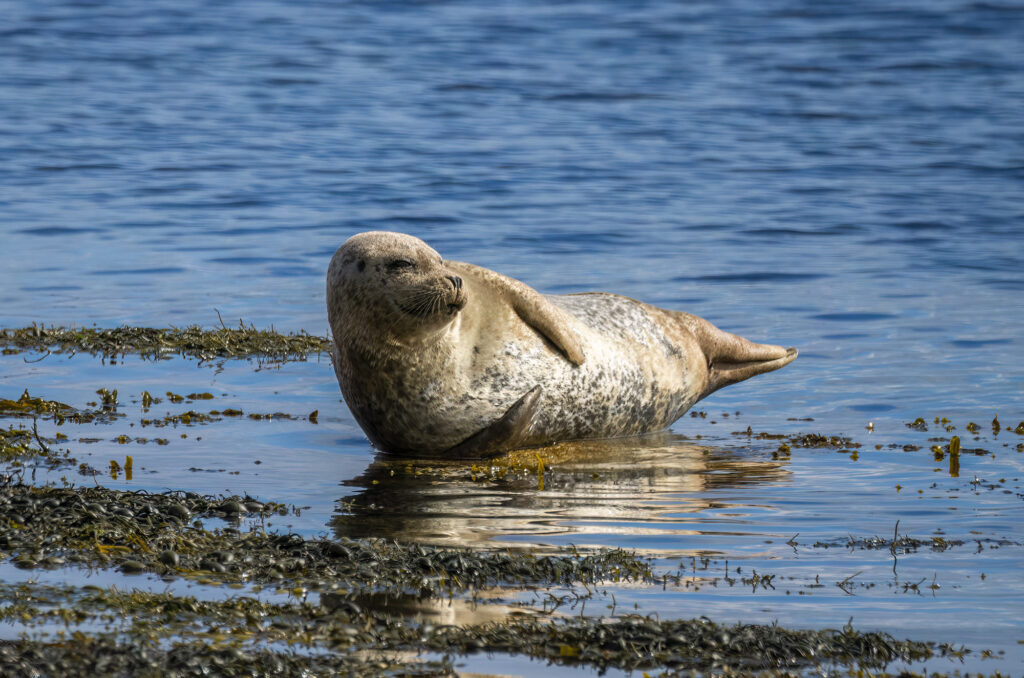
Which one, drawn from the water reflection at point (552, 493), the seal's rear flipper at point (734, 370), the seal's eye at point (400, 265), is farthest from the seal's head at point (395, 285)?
the seal's rear flipper at point (734, 370)

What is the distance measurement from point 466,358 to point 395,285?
25.3 inches

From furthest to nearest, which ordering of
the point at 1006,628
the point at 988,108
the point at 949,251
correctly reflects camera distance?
the point at 988,108 < the point at 949,251 < the point at 1006,628

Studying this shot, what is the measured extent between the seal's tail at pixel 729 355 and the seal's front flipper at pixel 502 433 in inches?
67.6

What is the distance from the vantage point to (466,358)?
7793 millimetres

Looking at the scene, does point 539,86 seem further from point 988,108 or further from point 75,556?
point 75,556

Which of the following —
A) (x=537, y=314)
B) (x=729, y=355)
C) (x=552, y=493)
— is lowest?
(x=552, y=493)

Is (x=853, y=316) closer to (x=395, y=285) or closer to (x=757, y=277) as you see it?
(x=757, y=277)

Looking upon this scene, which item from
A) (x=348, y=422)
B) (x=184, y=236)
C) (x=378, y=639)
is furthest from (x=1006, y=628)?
(x=184, y=236)

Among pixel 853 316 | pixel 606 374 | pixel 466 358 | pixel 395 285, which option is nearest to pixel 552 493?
pixel 466 358

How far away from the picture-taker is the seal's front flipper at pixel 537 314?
26.4 feet

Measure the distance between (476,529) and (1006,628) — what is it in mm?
2203

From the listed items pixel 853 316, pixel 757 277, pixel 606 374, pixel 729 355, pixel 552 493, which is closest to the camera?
pixel 552 493

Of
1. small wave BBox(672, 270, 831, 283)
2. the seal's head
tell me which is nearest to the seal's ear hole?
the seal's head

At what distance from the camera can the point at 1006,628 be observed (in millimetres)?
5027
